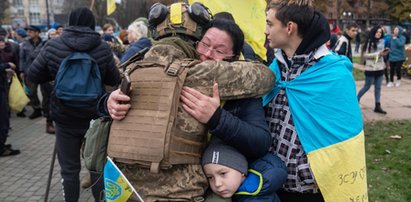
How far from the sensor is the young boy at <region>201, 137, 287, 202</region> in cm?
176

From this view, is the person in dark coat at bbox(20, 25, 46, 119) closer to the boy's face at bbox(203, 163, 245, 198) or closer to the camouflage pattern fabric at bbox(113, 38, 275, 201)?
the camouflage pattern fabric at bbox(113, 38, 275, 201)

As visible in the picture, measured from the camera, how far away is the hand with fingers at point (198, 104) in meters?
1.70

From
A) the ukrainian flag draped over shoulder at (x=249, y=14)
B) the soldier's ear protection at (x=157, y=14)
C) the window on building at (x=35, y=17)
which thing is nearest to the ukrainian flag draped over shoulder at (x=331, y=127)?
the soldier's ear protection at (x=157, y=14)

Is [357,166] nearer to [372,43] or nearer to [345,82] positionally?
[345,82]

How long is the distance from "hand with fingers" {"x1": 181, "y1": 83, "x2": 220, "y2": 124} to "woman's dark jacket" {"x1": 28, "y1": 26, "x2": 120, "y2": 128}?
2.41 meters

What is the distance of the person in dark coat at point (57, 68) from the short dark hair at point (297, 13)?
8.03ft

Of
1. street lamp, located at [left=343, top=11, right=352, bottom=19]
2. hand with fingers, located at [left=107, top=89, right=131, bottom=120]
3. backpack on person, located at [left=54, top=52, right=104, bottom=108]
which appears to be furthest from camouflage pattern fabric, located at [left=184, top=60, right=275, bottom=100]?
street lamp, located at [left=343, top=11, right=352, bottom=19]

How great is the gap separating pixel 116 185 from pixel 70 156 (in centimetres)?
252

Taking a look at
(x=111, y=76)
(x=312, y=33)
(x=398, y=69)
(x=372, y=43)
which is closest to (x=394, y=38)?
(x=398, y=69)

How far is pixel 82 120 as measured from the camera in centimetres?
400

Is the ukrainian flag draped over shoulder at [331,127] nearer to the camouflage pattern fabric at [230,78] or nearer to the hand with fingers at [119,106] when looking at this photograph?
the camouflage pattern fabric at [230,78]

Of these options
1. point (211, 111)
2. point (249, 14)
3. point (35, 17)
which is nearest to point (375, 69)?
point (249, 14)

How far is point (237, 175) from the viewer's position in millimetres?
1776

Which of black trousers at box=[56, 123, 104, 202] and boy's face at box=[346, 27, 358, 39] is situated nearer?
black trousers at box=[56, 123, 104, 202]
